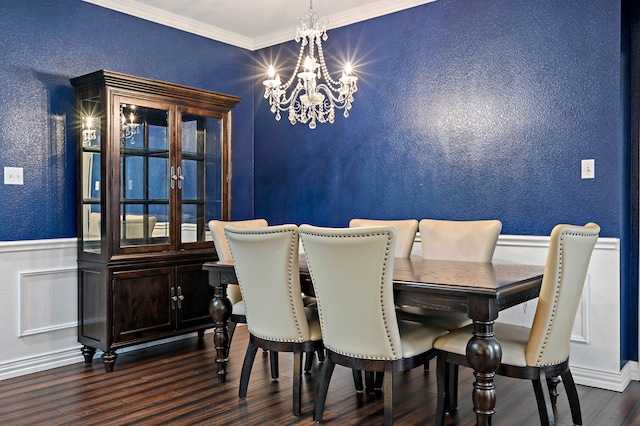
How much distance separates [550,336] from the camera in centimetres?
227

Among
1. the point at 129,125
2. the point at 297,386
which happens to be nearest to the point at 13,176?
the point at 129,125

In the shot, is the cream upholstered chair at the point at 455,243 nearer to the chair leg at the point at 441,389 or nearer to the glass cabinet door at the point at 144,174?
the chair leg at the point at 441,389

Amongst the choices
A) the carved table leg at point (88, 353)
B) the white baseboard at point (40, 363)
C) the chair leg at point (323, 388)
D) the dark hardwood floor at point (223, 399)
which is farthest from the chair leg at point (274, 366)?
the white baseboard at point (40, 363)

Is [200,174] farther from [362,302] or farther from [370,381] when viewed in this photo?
[362,302]

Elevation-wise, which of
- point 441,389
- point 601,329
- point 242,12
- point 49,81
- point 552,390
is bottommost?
point 552,390

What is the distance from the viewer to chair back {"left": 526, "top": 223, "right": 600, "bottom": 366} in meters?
2.20

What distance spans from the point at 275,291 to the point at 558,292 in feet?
4.23

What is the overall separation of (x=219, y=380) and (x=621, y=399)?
224 cm

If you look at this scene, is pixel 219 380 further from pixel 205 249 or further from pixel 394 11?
pixel 394 11

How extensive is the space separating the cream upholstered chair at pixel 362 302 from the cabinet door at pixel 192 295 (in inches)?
63.8

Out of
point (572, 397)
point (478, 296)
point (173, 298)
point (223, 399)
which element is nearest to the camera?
point (478, 296)

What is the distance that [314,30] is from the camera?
3117 millimetres

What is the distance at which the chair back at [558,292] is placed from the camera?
7.22ft

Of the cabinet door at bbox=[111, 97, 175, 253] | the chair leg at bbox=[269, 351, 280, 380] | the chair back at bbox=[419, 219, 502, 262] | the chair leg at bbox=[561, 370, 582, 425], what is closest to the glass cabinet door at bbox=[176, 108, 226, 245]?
the cabinet door at bbox=[111, 97, 175, 253]
